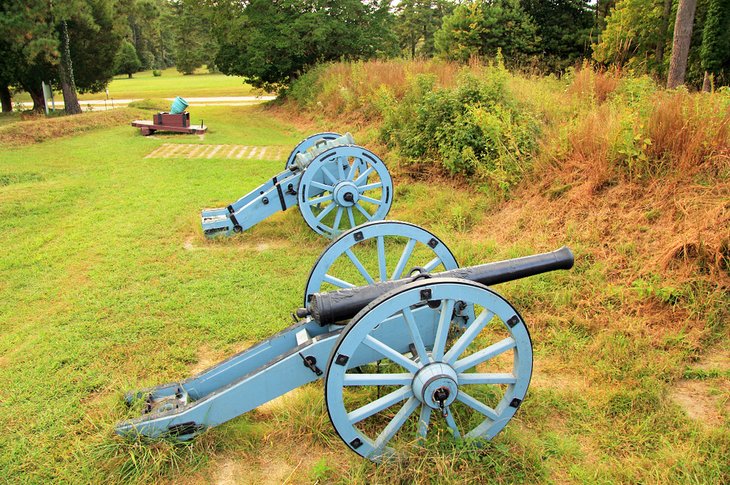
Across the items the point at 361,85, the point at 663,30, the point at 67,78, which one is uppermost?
the point at 663,30

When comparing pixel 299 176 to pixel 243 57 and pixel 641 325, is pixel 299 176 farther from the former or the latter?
pixel 243 57

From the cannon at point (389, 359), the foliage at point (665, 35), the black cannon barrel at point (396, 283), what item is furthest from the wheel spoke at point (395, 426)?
the foliage at point (665, 35)

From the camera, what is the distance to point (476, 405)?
8.05 ft

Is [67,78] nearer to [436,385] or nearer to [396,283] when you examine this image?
[396,283]

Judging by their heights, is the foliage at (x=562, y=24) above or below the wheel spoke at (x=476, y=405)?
above

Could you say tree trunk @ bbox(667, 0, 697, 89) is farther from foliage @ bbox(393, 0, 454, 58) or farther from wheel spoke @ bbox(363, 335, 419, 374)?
foliage @ bbox(393, 0, 454, 58)

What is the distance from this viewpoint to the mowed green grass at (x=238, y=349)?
2504 mm

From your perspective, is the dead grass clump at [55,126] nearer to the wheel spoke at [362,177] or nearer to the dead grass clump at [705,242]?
the wheel spoke at [362,177]

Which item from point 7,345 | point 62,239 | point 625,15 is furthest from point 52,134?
point 625,15

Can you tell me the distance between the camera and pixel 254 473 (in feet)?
8.33

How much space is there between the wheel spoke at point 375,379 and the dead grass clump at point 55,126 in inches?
469

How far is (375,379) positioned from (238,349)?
66.6 inches

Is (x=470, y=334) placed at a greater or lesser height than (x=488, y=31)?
lesser

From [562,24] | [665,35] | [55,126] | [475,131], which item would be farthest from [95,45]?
[665,35]
